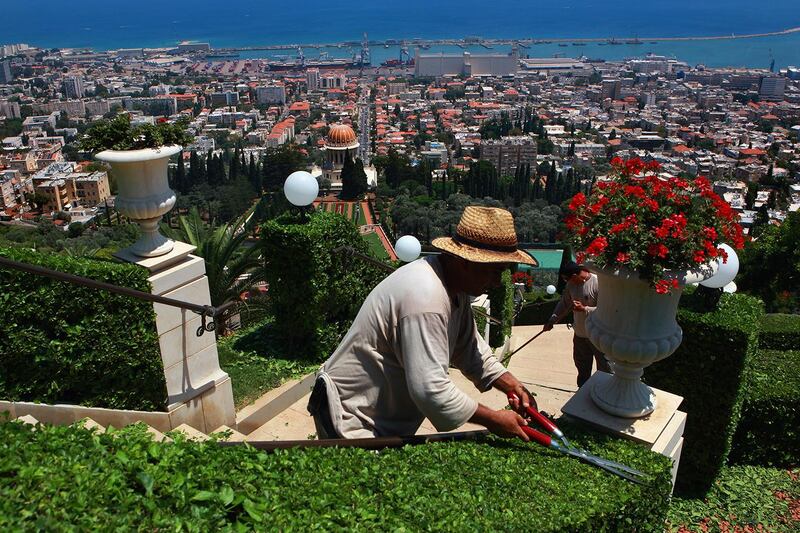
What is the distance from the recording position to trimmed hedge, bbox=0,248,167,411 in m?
2.82

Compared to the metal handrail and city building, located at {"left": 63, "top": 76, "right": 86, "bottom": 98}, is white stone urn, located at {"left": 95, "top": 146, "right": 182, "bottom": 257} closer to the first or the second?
the metal handrail

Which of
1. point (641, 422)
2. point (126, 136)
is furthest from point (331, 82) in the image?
point (641, 422)

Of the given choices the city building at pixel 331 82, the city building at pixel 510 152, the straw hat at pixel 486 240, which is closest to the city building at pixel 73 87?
the city building at pixel 331 82

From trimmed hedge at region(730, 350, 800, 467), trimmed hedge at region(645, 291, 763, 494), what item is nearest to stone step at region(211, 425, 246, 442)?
trimmed hedge at region(645, 291, 763, 494)

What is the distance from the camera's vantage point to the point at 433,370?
179cm

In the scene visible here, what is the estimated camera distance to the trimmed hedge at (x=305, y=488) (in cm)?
128

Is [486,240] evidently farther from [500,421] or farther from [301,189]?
[301,189]

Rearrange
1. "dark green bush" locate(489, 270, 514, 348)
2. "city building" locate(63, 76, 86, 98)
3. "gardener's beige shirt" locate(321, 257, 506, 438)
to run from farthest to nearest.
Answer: "city building" locate(63, 76, 86, 98), "dark green bush" locate(489, 270, 514, 348), "gardener's beige shirt" locate(321, 257, 506, 438)

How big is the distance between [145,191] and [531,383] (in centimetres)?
340

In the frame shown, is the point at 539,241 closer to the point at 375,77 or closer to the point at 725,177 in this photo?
the point at 725,177

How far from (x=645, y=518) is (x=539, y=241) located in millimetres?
41426

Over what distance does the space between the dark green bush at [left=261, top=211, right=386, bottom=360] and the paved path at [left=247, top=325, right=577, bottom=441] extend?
0.51m

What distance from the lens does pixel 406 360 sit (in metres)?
1.81

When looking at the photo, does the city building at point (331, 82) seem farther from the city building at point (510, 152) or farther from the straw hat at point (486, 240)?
the straw hat at point (486, 240)
